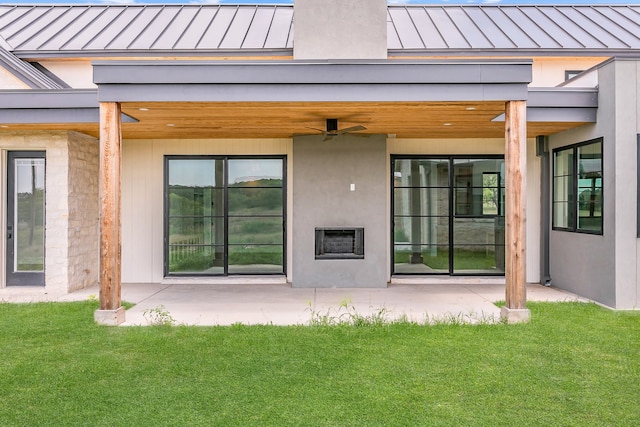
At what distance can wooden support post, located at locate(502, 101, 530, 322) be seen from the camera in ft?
18.7

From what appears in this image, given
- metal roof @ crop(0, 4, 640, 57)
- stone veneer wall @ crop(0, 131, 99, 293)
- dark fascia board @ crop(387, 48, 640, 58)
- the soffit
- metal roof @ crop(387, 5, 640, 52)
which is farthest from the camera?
metal roof @ crop(387, 5, 640, 52)

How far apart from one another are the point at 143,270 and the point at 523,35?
9776 millimetres

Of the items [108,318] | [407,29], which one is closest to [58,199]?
[108,318]

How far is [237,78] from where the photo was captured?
556cm

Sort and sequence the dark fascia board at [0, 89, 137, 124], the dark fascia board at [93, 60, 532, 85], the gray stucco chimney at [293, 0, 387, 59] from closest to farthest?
the dark fascia board at [93, 60, 532, 85] < the dark fascia board at [0, 89, 137, 124] < the gray stucco chimney at [293, 0, 387, 59]

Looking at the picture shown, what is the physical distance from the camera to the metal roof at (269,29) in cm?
968

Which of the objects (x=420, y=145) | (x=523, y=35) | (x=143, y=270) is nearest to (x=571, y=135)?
(x=420, y=145)

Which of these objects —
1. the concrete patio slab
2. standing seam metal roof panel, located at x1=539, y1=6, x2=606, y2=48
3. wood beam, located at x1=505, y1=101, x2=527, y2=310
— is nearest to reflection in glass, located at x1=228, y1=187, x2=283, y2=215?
the concrete patio slab

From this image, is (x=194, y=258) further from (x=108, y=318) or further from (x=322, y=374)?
(x=322, y=374)

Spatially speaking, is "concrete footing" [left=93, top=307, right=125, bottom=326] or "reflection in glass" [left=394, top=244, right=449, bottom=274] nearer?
"concrete footing" [left=93, top=307, right=125, bottom=326]

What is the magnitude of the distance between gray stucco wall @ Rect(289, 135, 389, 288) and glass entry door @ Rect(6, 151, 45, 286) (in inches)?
178

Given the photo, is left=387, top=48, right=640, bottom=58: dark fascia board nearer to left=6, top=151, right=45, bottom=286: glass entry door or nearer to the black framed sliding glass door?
the black framed sliding glass door

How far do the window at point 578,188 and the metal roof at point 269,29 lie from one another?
2840mm

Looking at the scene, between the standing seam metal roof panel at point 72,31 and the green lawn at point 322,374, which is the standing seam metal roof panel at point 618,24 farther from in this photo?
the standing seam metal roof panel at point 72,31
